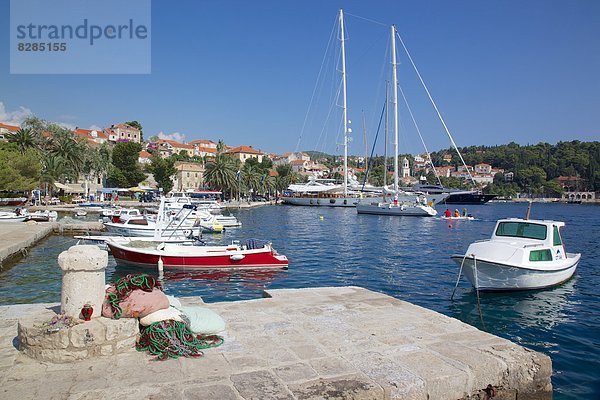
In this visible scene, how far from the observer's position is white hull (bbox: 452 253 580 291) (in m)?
14.2

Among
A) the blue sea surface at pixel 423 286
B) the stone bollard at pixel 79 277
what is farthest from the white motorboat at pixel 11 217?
the stone bollard at pixel 79 277

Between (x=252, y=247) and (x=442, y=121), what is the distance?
57.0 m

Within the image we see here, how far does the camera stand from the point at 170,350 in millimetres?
5793

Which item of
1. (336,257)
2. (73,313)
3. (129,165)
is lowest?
(336,257)

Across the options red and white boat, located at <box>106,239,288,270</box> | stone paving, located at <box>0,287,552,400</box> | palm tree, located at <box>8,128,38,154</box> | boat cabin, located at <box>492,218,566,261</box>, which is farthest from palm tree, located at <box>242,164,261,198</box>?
stone paving, located at <box>0,287,552,400</box>

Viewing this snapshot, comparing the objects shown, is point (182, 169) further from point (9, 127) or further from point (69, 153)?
point (9, 127)

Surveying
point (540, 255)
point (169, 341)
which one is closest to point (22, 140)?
point (540, 255)

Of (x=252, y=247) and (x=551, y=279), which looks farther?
(x=252, y=247)

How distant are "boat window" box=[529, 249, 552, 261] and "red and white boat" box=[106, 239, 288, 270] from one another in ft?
34.9

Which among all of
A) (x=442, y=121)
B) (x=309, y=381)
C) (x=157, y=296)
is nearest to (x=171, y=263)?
(x=157, y=296)

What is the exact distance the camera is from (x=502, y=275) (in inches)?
564

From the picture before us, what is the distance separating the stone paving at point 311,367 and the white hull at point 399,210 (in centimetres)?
5361

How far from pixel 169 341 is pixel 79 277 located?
1516 millimetres

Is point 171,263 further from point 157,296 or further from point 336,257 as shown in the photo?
point 157,296
